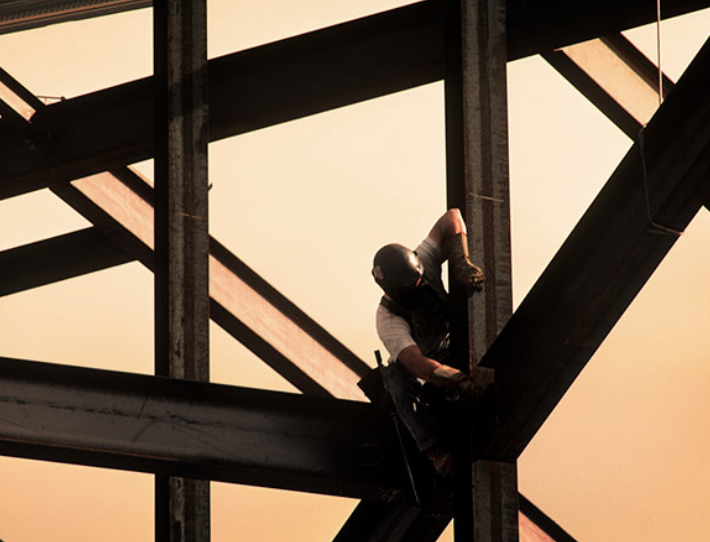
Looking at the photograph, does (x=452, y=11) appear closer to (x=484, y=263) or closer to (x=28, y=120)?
(x=484, y=263)

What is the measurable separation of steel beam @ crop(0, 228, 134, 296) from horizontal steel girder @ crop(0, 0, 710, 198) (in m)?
1.15

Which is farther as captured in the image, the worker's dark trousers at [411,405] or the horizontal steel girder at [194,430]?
the horizontal steel girder at [194,430]

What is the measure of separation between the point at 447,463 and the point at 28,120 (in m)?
3.51

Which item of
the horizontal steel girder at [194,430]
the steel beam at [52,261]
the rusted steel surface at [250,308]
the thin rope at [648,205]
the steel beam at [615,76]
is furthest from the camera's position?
the steel beam at [52,261]

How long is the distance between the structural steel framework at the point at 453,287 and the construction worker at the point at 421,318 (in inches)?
5.9

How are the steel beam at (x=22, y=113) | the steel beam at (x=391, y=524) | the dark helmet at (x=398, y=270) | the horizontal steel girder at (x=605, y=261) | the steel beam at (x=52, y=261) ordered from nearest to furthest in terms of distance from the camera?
the horizontal steel girder at (x=605, y=261)
the dark helmet at (x=398, y=270)
the steel beam at (x=391, y=524)
the steel beam at (x=22, y=113)
the steel beam at (x=52, y=261)

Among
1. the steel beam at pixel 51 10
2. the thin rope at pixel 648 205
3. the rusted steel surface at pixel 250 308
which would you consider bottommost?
the thin rope at pixel 648 205

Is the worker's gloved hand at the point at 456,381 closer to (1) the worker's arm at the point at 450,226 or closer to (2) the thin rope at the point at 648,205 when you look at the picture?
(1) the worker's arm at the point at 450,226

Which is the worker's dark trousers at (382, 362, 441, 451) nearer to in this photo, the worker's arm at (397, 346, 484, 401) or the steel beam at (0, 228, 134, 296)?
the worker's arm at (397, 346, 484, 401)

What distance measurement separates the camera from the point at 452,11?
733 cm

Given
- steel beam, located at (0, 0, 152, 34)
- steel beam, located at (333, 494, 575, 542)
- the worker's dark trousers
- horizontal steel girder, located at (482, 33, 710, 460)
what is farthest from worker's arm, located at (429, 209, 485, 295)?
steel beam, located at (0, 0, 152, 34)

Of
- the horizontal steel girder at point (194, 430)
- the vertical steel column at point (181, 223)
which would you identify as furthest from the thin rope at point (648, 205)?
the vertical steel column at point (181, 223)

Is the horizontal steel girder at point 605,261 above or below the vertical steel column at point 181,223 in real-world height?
below

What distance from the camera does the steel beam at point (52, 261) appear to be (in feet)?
34.0
